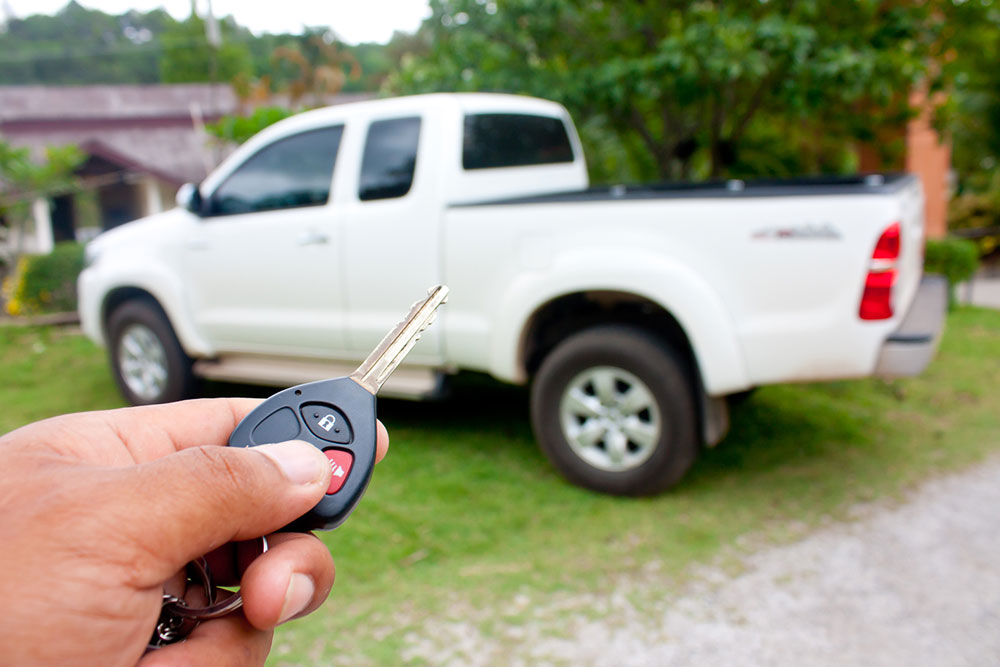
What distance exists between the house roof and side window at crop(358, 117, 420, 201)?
1926cm

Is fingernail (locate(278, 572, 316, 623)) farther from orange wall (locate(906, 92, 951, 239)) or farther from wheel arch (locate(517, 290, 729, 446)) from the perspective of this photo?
orange wall (locate(906, 92, 951, 239))

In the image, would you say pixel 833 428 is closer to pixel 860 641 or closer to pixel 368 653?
pixel 860 641

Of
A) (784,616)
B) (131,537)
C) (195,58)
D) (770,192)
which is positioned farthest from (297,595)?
(195,58)

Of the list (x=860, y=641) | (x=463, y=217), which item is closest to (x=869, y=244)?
(x=860, y=641)

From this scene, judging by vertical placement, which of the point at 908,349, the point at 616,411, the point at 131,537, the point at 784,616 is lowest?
the point at 784,616

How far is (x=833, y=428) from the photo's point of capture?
486cm

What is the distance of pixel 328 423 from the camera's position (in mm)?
1041

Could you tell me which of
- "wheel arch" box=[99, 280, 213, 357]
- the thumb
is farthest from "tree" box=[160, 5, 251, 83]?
the thumb

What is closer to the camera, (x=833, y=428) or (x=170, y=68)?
(x=833, y=428)

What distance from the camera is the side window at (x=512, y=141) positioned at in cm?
446

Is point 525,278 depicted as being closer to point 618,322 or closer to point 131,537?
point 618,322

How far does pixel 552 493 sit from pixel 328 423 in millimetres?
3009

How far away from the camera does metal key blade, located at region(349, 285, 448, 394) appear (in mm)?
1041

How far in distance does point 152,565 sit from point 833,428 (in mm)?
4707
